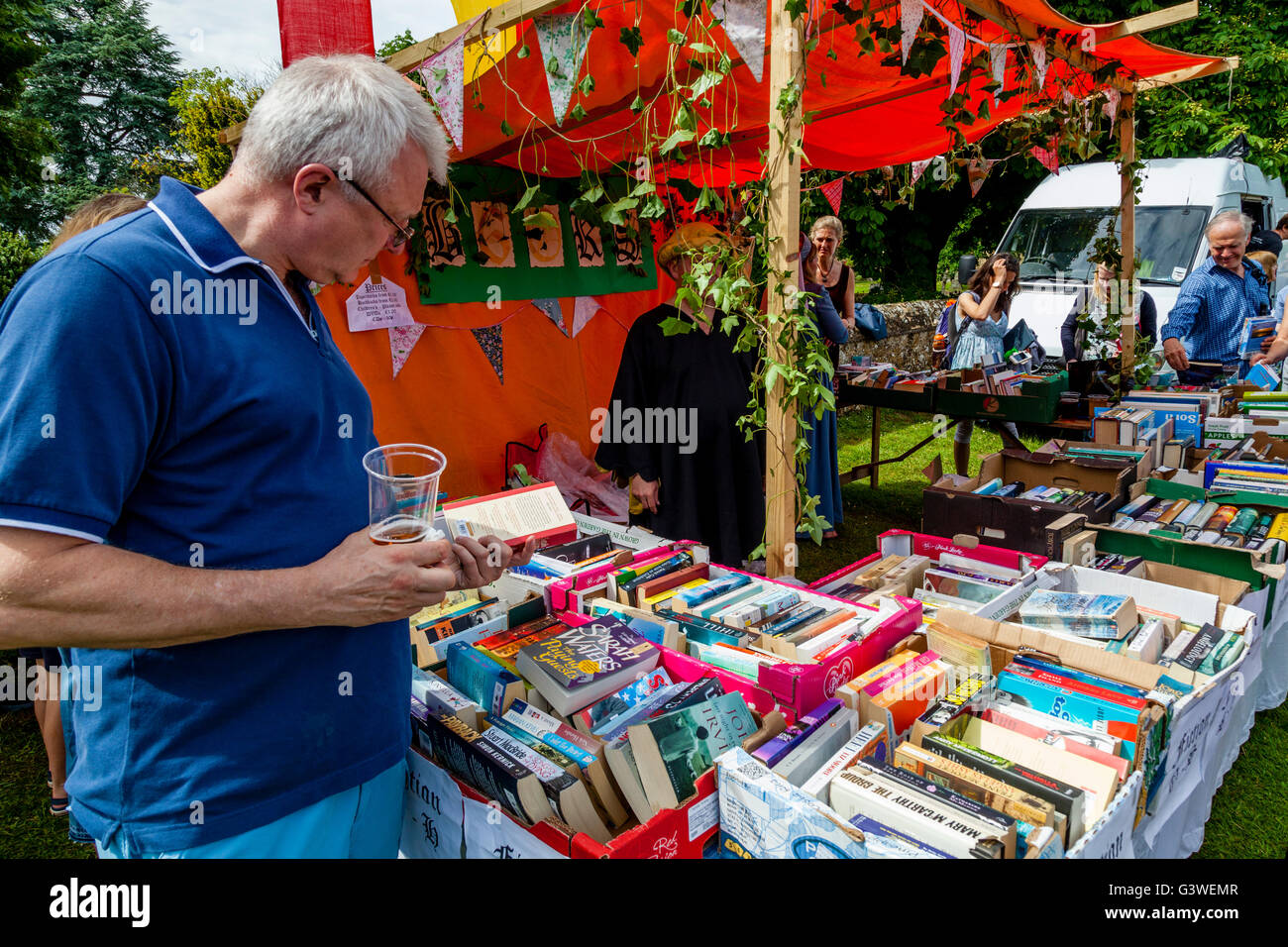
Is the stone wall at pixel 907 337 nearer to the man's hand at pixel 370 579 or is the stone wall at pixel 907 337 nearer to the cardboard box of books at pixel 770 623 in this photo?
the cardboard box of books at pixel 770 623

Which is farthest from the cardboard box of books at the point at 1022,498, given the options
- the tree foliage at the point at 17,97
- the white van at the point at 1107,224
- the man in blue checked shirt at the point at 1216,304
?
the tree foliage at the point at 17,97

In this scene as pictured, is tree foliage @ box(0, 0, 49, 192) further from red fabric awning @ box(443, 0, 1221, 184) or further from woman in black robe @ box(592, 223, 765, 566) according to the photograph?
woman in black robe @ box(592, 223, 765, 566)

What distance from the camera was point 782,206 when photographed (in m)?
2.33

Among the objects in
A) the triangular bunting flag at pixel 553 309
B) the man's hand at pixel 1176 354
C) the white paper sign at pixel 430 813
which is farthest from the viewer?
the man's hand at pixel 1176 354

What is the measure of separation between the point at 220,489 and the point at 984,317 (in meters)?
6.17

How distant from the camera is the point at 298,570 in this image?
1.02 meters

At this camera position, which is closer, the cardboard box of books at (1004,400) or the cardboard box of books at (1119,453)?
the cardboard box of books at (1119,453)

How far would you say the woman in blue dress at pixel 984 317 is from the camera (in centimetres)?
604

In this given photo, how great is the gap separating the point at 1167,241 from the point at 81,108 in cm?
2999

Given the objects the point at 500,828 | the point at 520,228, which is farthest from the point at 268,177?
the point at 520,228

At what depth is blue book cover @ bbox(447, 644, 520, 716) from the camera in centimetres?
182

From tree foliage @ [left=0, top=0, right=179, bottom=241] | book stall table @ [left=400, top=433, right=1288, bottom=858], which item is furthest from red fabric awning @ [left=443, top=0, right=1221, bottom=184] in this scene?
tree foliage @ [left=0, top=0, right=179, bottom=241]

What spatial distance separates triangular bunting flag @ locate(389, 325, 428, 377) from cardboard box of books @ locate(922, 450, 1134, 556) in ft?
10.0
